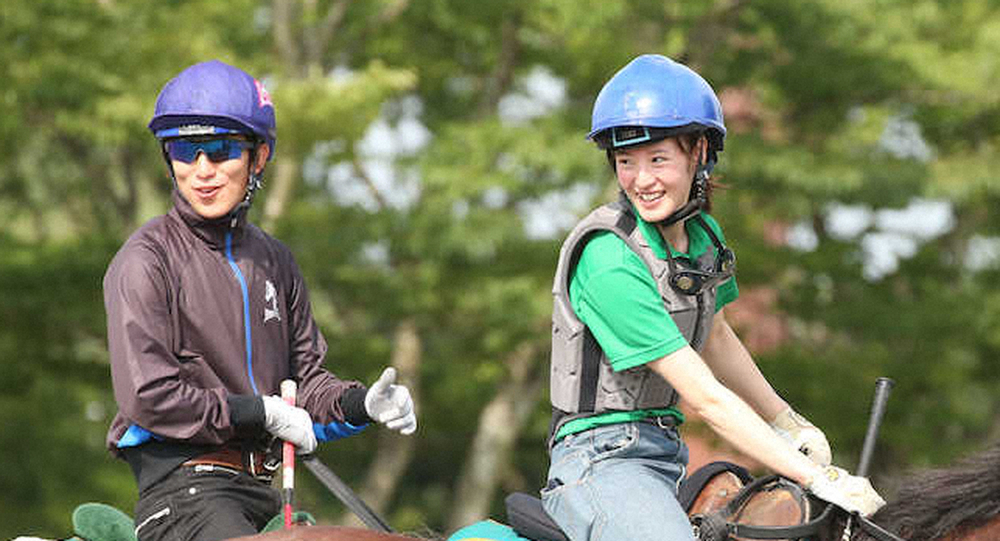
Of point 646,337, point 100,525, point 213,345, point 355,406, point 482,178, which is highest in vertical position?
point 482,178

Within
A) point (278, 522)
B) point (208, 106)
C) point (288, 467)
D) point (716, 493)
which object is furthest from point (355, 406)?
point (716, 493)

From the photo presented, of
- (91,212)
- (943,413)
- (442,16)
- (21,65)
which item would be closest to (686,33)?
(442,16)

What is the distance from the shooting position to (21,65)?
1462 cm

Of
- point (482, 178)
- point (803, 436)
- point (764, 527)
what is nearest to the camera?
point (764, 527)

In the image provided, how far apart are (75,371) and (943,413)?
11.1 meters

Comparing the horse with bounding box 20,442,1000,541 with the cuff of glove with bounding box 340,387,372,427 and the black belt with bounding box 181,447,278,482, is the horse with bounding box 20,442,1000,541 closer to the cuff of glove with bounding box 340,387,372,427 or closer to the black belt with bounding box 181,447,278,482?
the black belt with bounding box 181,447,278,482

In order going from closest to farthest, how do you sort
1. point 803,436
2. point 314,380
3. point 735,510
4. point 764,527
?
point 764,527, point 735,510, point 803,436, point 314,380

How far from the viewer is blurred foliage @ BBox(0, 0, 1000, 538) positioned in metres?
15.3

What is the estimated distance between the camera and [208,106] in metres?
4.73

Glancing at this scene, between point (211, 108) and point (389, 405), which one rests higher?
point (211, 108)

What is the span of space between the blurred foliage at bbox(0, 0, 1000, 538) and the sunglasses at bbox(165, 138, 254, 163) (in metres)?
9.54

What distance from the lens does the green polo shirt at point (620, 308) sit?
4.14m

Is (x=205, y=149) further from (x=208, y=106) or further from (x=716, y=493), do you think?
(x=716, y=493)

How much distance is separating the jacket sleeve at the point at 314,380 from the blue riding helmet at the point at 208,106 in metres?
0.55
